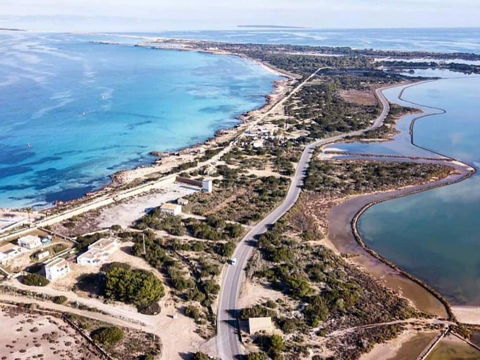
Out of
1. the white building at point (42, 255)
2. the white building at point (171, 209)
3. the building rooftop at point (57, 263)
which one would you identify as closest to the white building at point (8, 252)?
the white building at point (42, 255)

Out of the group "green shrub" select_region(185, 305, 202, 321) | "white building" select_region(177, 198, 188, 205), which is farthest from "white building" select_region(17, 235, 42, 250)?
"green shrub" select_region(185, 305, 202, 321)

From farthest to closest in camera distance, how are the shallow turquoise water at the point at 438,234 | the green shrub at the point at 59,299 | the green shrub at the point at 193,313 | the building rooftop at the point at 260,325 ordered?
the shallow turquoise water at the point at 438,234, the green shrub at the point at 59,299, the green shrub at the point at 193,313, the building rooftop at the point at 260,325

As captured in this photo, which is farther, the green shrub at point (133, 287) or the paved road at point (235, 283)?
the green shrub at point (133, 287)

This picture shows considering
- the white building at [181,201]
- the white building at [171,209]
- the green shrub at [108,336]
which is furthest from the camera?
the white building at [181,201]

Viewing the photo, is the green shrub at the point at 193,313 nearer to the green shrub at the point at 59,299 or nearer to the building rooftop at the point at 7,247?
the green shrub at the point at 59,299

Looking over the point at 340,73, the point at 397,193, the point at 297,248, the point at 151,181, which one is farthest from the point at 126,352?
the point at 340,73

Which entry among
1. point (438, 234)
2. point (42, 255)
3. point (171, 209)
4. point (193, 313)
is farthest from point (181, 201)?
point (438, 234)

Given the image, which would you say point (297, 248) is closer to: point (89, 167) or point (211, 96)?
point (89, 167)
